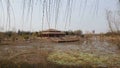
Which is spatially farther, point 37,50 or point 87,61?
point 37,50

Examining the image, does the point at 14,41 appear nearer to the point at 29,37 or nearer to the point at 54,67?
the point at 29,37

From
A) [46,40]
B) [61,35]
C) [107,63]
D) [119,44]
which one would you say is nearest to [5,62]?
[107,63]

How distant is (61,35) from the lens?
67.1 ft

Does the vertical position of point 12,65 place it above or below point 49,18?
below

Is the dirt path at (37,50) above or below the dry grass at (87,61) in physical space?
above

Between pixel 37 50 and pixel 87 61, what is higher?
pixel 37 50

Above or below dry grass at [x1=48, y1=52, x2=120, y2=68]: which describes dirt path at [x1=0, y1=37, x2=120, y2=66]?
above

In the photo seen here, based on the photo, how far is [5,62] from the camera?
4.41 meters

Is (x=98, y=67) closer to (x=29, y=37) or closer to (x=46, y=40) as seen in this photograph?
(x=46, y=40)

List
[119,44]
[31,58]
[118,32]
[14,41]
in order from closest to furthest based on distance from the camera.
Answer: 1. [31,58]
2. [118,32]
3. [119,44]
4. [14,41]

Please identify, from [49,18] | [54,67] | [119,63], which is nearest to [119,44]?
[119,63]

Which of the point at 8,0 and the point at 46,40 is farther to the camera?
the point at 46,40

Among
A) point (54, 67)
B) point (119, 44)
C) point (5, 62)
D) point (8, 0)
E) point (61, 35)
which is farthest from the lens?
point (61, 35)

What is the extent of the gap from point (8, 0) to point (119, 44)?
924 centimetres
